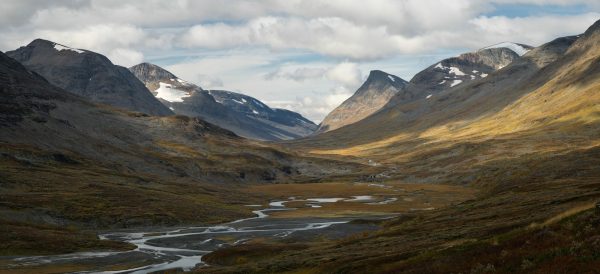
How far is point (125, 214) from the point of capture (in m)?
141

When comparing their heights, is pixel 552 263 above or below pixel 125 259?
above

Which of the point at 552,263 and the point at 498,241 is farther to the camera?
the point at 498,241

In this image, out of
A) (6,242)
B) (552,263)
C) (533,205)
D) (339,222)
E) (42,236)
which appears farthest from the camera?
(339,222)

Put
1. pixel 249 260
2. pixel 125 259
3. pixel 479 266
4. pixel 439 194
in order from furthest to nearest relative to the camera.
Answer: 1. pixel 439 194
2. pixel 125 259
3. pixel 249 260
4. pixel 479 266

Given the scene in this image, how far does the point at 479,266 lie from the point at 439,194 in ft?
523

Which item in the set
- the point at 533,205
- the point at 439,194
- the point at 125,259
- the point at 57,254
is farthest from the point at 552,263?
the point at 439,194

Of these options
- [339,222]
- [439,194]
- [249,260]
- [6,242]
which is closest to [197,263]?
[249,260]

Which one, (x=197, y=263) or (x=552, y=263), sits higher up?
(x=552, y=263)

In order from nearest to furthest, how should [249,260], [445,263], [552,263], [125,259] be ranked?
1. [552,263]
2. [445,263]
3. [249,260]
4. [125,259]

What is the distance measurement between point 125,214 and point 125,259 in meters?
51.6

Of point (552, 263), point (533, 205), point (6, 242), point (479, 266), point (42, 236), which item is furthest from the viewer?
point (42, 236)

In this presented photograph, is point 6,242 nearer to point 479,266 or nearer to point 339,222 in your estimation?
point 339,222

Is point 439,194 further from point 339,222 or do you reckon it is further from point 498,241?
point 498,241

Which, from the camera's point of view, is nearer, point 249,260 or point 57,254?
point 249,260
